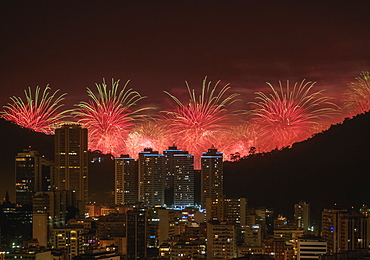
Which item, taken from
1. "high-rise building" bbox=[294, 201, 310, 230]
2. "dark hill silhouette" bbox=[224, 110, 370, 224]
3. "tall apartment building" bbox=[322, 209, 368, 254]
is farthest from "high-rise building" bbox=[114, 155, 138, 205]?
"tall apartment building" bbox=[322, 209, 368, 254]

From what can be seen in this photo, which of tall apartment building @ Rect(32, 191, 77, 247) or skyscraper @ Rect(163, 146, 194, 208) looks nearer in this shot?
tall apartment building @ Rect(32, 191, 77, 247)

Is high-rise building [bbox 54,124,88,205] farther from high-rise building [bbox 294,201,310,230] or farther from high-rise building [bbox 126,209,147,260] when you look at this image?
high-rise building [bbox 294,201,310,230]

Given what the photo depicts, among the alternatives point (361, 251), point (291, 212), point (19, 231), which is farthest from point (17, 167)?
point (361, 251)

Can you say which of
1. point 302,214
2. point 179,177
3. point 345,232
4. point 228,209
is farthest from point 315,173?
point 345,232

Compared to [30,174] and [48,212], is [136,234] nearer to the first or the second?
[48,212]

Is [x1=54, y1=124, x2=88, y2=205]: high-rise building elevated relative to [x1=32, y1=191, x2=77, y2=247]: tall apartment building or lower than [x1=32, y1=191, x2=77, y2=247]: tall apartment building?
Result: elevated

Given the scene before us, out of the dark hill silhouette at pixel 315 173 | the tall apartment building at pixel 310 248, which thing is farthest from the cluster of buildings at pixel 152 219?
the dark hill silhouette at pixel 315 173

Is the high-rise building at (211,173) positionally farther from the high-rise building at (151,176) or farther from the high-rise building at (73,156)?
the high-rise building at (73,156)

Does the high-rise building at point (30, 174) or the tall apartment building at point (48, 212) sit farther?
the high-rise building at point (30, 174)
